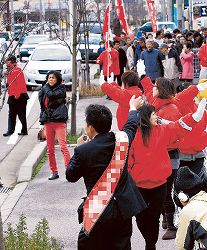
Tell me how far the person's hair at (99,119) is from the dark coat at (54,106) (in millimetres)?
5137

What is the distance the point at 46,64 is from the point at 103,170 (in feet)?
62.4

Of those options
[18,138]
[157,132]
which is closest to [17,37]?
[157,132]

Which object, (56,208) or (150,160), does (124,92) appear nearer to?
(56,208)

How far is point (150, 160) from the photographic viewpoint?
7316 millimetres

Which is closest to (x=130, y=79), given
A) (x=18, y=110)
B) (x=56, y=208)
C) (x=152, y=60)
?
(x=56, y=208)

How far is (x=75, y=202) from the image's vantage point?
1010 cm

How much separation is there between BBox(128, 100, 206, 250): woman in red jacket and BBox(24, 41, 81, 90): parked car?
16.0 metres

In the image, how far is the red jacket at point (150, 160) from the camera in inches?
289

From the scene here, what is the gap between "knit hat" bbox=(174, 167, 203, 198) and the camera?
17.5 ft

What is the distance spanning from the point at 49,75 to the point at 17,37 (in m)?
3.98

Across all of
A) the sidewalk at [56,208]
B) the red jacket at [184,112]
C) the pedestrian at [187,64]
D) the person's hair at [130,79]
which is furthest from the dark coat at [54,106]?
the pedestrian at [187,64]

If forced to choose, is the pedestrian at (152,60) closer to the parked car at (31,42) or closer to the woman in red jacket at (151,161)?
the woman in red jacket at (151,161)

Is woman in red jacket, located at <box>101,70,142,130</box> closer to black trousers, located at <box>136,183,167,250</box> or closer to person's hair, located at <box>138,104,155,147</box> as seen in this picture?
person's hair, located at <box>138,104,155,147</box>

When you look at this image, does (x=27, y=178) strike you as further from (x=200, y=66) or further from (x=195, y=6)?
(x=195, y=6)
